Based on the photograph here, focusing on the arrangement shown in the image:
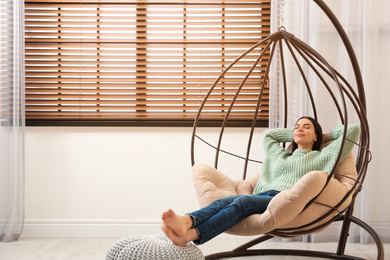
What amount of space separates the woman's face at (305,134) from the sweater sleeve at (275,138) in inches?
4.9

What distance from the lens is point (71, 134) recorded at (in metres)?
3.55

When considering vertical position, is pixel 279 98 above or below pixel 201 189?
above

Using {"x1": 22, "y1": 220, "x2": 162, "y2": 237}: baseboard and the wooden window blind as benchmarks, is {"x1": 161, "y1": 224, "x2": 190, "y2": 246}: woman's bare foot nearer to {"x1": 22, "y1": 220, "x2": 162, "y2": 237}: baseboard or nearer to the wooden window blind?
{"x1": 22, "y1": 220, "x2": 162, "y2": 237}: baseboard

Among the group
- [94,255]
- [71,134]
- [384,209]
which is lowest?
[94,255]

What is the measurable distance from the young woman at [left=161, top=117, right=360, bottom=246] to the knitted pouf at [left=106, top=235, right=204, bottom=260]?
5cm

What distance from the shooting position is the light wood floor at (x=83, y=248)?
9.49ft

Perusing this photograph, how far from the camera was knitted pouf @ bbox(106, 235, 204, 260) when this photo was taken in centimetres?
202

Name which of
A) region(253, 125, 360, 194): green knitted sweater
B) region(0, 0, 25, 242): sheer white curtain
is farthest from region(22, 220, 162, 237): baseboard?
region(253, 125, 360, 194): green knitted sweater

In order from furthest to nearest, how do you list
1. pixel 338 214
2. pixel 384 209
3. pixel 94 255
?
pixel 384 209
pixel 94 255
pixel 338 214

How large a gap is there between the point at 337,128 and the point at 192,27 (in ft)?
4.50

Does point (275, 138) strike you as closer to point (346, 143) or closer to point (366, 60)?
point (346, 143)

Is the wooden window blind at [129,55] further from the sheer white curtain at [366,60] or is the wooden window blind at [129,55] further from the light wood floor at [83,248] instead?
the light wood floor at [83,248]

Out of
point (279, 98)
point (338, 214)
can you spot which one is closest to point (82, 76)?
point (279, 98)

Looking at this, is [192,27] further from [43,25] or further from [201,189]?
[201,189]
